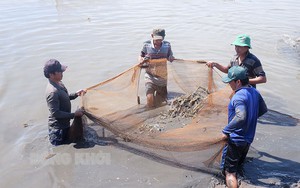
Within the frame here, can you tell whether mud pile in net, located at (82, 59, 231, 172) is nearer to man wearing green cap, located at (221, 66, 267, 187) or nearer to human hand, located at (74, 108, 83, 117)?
human hand, located at (74, 108, 83, 117)

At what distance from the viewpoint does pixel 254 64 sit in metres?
5.21

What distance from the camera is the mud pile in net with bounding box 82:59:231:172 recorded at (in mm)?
4590

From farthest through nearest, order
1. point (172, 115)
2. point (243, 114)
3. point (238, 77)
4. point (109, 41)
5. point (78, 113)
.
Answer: point (109, 41), point (172, 115), point (78, 113), point (238, 77), point (243, 114)

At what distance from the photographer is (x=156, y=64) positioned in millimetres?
6461

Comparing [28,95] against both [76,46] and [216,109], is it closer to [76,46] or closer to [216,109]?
[76,46]

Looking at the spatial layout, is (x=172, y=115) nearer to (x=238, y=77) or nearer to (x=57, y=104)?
(x=57, y=104)

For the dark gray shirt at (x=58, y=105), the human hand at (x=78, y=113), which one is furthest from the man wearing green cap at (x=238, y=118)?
the dark gray shirt at (x=58, y=105)

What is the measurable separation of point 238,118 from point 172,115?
258 cm

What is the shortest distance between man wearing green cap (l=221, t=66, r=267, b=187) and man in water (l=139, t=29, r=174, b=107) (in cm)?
262

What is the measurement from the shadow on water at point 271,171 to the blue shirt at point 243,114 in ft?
2.42

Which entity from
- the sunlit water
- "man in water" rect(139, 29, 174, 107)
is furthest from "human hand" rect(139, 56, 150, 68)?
the sunlit water

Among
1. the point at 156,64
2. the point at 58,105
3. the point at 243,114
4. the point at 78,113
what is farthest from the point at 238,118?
the point at 156,64

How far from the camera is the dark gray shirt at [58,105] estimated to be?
477 cm

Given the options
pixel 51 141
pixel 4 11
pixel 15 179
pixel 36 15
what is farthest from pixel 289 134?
pixel 4 11
